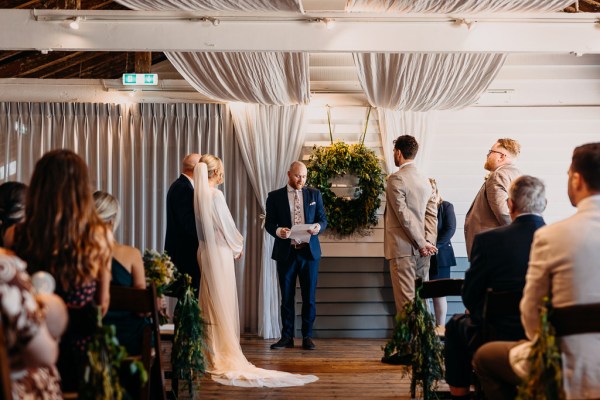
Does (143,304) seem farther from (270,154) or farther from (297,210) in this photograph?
(270,154)

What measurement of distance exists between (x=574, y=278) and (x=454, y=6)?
3.71 meters

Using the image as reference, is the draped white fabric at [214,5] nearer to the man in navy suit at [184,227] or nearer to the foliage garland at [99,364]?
the man in navy suit at [184,227]

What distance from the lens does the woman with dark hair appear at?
3445mm

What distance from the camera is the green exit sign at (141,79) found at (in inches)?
377

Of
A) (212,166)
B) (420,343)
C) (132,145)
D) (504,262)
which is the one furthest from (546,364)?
(132,145)

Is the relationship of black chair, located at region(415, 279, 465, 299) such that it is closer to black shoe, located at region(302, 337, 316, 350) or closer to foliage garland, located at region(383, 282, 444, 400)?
foliage garland, located at region(383, 282, 444, 400)

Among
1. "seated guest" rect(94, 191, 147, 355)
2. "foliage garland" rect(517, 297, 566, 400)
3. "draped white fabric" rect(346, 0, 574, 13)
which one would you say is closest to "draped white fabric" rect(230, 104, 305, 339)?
"draped white fabric" rect(346, 0, 574, 13)

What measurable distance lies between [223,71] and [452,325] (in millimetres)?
4181

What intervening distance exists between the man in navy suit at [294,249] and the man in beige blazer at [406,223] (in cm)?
102

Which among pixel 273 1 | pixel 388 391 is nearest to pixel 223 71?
pixel 273 1

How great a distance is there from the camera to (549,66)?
1007 centimetres

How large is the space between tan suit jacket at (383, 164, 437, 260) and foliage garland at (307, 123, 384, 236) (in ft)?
6.04

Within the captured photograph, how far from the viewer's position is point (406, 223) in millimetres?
7531

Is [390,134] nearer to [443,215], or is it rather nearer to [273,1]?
[443,215]
